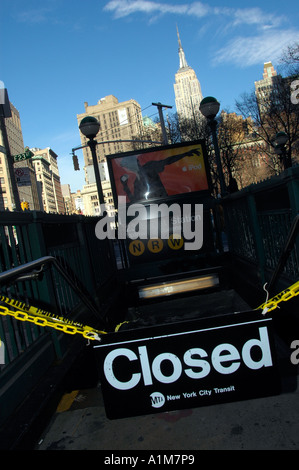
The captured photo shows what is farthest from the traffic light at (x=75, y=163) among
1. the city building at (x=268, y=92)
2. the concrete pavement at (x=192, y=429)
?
the concrete pavement at (x=192, y=429)

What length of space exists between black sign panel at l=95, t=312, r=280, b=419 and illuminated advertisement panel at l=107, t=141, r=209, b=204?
6.14 metres

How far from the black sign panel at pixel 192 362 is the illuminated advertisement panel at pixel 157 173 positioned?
20.2 feet

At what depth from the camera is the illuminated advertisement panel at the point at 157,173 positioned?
336 inches

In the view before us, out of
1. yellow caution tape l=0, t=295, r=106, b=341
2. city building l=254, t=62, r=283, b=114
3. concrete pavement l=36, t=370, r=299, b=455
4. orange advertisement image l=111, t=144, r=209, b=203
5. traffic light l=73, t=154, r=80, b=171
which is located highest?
city building l=254, t=62, r=283, b=114

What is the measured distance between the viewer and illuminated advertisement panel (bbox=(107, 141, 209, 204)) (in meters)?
8.53

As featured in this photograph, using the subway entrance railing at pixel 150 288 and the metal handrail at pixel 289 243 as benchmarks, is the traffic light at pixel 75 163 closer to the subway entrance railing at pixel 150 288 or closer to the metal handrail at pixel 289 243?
the subway entrance railing at pixel 150 288

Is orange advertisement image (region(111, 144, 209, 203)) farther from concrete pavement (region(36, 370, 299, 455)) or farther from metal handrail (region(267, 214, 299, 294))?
concrete pavement (region(36, 370, 299, 455))

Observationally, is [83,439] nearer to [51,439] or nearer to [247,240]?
[51,439]

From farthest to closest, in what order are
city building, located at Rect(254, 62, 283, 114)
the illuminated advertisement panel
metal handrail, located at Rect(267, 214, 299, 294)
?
city building, located at Rect(254, 62, 283, 114)
the illuminated advertisement panel
metal handrail, located at Rect(267, 214, 299, 294)

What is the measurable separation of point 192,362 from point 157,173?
6489 mm

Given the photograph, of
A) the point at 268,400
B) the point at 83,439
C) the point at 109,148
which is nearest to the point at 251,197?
the point at 268,400

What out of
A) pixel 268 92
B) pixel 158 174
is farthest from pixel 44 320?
pixel 268 92

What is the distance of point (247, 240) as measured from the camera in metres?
6.68

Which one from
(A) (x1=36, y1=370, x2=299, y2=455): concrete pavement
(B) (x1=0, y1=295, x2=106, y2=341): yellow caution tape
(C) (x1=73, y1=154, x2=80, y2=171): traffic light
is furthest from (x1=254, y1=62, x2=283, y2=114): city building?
(B) (x1=0, y1=295, x2=106, y2=341): yellow caution tape
